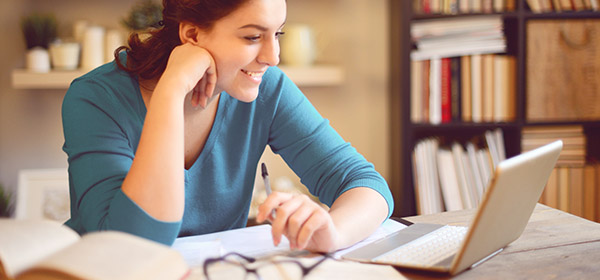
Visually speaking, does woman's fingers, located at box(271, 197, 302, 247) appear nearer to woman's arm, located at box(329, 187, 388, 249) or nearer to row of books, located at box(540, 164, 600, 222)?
→ woman's arm, located at box(329, 187, 388, 249)

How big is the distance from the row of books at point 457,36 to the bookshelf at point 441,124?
0.03m

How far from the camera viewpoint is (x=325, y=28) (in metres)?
2.59

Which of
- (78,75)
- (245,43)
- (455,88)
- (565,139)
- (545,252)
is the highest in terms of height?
(245,43)

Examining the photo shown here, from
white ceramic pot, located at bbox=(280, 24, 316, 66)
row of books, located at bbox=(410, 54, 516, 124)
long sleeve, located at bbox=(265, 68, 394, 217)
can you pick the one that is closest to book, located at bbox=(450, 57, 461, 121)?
row of books, located at bbox=(410, 54, 516, 124)

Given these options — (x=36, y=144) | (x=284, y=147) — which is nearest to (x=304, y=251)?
(x=284, y=147)

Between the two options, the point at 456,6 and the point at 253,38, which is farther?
the point at 456,6

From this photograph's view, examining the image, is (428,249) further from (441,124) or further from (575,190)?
(575,190)

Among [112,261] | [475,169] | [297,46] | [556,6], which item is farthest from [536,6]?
[112,261]

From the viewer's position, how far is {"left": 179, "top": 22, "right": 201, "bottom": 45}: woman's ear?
44.9 inches

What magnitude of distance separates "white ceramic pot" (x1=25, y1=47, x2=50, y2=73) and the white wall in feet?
0.63

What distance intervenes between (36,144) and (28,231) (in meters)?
1.99

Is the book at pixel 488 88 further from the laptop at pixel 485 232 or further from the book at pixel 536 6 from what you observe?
the laptop at pixel 485 232

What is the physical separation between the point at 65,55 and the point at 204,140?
48.9 inches

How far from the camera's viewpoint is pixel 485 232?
0.79 meters
